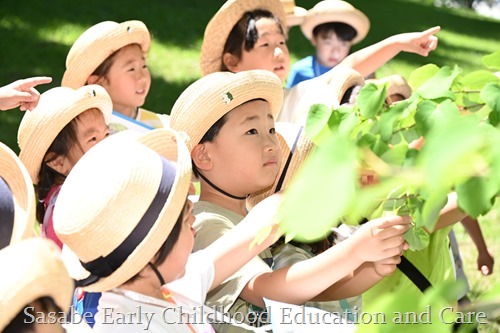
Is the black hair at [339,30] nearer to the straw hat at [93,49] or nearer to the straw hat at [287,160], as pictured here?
the straw hat at [93,49]

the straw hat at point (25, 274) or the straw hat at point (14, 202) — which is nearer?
the straw hat at point (25, 274)

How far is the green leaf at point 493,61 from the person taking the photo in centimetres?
110

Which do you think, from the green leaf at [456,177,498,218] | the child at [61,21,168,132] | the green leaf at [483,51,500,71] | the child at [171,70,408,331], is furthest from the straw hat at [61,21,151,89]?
the green leaf at [456,177,498,218]

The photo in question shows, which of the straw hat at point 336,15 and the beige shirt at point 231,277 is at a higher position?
the straw hat at point 336,15

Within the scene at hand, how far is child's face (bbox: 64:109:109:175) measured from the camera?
3299 millimetres

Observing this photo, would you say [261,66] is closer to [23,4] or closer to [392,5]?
[23,4]

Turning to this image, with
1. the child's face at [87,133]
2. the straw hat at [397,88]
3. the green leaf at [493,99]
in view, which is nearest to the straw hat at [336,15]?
the child's face at [87,133]

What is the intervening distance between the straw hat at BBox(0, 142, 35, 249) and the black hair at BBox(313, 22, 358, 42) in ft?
13.2

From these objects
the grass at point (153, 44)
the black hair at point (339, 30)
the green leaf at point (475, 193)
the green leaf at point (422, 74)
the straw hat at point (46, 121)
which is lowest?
the green leaf at point (475, 193)

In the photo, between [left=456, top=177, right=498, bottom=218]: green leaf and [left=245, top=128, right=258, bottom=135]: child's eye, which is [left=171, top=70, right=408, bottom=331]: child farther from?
[left=456, top=177, right=498, bottom=218]: green leaf

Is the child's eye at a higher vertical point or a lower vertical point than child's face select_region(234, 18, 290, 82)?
lower

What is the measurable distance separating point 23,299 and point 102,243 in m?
0.60

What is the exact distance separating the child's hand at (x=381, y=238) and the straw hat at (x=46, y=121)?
1.60m

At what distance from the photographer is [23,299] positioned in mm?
1235
